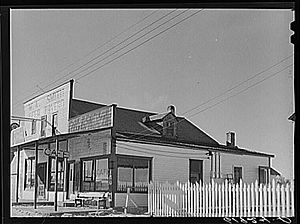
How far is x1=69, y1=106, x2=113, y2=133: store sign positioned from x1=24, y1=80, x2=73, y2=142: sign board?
3 centimetres

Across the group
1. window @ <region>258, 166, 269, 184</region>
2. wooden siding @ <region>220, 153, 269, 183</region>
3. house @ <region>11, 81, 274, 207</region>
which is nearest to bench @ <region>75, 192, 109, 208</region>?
house @ <region>11, 81, 274, 207</region>

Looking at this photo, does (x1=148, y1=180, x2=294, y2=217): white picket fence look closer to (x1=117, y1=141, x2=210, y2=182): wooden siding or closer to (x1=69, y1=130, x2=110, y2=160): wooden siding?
(x1=117, y1=141, x2=210, y2=182): wooden siding

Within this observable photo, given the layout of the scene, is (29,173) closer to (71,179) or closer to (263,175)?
(71,179)

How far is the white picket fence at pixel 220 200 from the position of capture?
152 cm

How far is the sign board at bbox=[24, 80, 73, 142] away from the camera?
5.10 feet

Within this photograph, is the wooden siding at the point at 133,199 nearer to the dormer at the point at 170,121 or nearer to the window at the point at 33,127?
the dormer at the point at 170,121

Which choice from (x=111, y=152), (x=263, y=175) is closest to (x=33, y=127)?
(x=111, y=152)

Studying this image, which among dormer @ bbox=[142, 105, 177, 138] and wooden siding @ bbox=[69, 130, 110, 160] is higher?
dormer @ bbox=[142, 105, 177, 138]

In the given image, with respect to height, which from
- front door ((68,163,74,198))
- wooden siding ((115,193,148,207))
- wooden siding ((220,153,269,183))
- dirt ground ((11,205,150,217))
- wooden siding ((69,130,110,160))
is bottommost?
dirt ground ((11,205,150,217))

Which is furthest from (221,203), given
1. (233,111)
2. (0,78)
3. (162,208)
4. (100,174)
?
(0,78)

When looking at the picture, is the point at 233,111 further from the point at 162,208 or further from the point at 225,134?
the point at 162,208

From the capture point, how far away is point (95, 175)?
1.54m

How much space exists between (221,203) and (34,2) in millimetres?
958

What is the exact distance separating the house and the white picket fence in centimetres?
3
